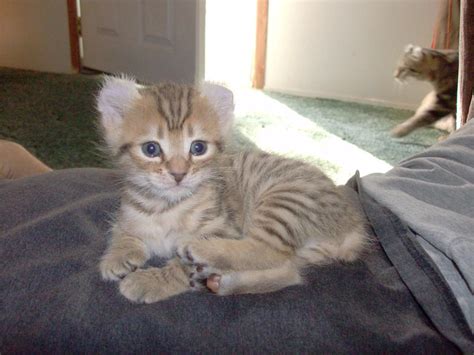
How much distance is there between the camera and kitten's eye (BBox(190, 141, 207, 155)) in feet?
3.49

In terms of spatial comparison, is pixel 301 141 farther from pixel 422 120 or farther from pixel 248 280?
pixel 248 280

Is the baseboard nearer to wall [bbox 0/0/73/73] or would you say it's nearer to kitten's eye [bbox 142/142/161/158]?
wall [bbox 0/0/73/73]

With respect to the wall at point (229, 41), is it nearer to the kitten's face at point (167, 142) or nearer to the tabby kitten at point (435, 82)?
the tabby kitten at point (435, 82)

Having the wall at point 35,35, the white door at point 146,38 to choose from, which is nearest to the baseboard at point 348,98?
the white door at point 146,38

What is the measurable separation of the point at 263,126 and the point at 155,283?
210 centimetres

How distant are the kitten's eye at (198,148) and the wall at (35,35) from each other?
328 cm

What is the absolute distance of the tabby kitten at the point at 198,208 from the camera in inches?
38.7

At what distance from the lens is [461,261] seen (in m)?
0.85

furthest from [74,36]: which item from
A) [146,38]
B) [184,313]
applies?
[184,313]

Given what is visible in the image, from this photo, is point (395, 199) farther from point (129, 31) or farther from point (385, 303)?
point (129, 31)

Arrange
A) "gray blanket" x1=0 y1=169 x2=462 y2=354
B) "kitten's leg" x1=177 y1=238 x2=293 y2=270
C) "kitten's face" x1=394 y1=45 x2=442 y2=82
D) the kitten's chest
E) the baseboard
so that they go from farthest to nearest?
1. the baseboard
2. "kitten's face" x1=394 y1=45 x2=442 y2=82
3. the kitten's chest
4. "kitten's leg" x1=177 y1=238 x2=293 y2=270
5. "gray blanket" x1=0 y1=169 x2=462 y2=354

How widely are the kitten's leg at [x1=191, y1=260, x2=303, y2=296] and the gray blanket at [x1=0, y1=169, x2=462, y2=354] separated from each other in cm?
4

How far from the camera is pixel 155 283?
0.91m

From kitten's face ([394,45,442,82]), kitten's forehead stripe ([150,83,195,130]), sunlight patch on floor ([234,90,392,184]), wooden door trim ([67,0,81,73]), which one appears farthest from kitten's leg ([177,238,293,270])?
wooden door trim ([67,0,81,73])
